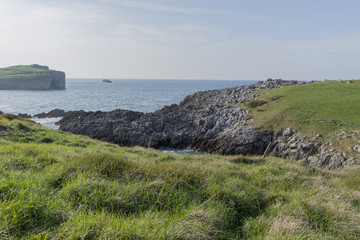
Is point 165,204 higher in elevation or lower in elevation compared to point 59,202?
lower

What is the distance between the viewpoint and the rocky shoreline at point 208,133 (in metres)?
22.7

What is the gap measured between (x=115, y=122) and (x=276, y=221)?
35.5m

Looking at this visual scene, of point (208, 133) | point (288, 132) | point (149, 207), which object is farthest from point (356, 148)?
point (149, 207)

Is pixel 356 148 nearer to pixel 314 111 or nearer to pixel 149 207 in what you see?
pixel 314 111

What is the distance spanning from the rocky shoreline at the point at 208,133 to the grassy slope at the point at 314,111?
66.4 inches

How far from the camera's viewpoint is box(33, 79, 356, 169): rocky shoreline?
22719 mm

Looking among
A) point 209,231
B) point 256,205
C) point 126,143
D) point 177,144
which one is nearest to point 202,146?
point 177,144

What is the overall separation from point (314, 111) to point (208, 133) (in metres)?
13.7

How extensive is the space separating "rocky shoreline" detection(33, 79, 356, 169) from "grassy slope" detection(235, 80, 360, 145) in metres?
1.69

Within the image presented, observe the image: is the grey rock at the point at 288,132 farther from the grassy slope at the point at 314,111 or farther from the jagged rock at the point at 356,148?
the jagged rock at the point at 356,148

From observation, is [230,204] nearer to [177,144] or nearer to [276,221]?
[276,221]

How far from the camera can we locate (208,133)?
30812 millimetres

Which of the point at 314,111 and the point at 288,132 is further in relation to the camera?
the point at 314,111

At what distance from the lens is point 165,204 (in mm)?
5250
